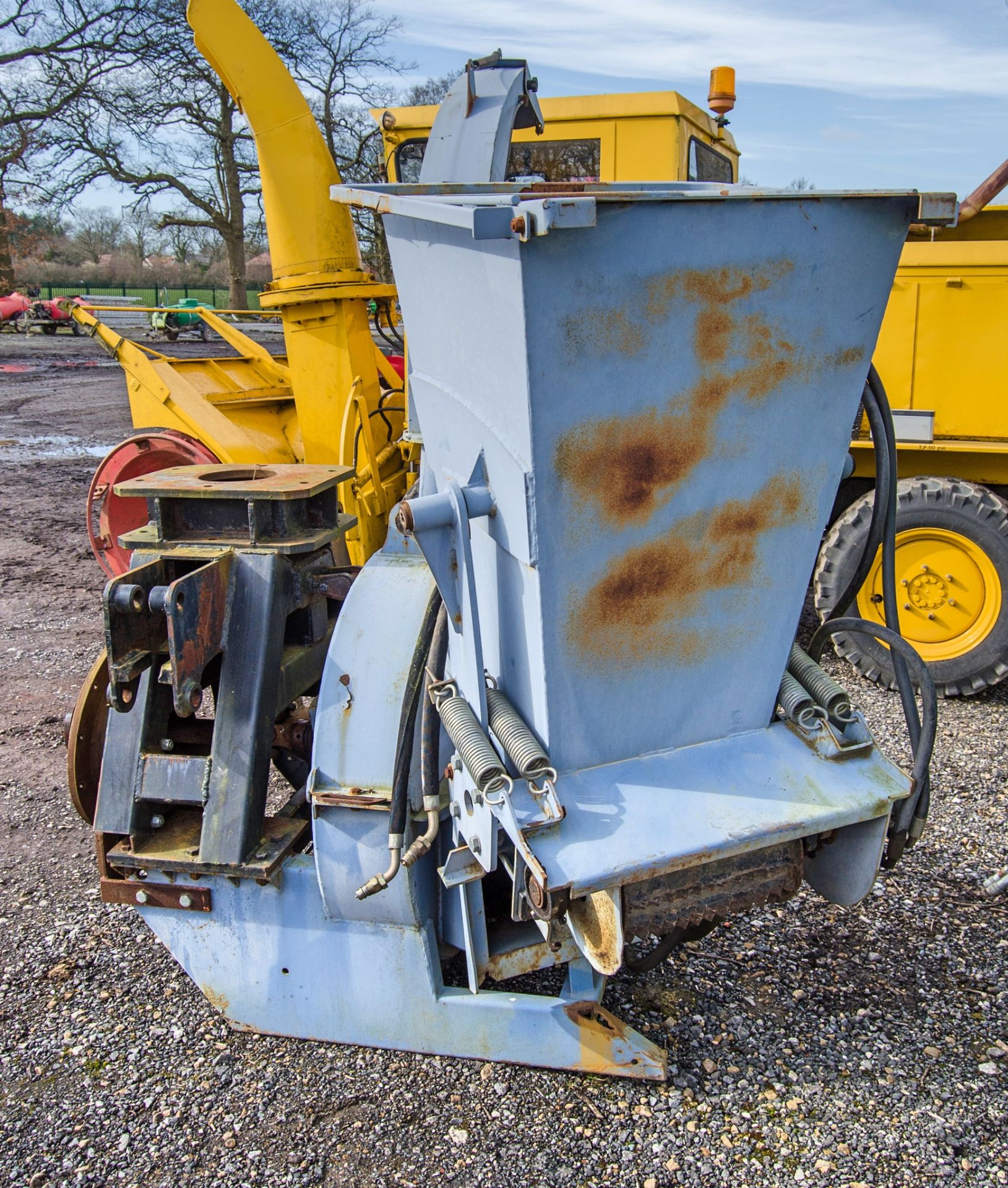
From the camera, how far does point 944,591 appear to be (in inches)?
170

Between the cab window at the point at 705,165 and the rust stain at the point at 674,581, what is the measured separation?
122 inches

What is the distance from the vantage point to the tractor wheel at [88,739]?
2381 millimetres

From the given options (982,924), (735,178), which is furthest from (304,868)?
(735,178)

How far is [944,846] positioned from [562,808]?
194 cm

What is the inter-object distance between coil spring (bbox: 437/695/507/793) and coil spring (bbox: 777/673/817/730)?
1.94ft

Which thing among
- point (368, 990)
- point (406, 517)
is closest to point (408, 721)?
point (406, 517)

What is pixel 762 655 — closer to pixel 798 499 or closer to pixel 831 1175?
pixel 798 499

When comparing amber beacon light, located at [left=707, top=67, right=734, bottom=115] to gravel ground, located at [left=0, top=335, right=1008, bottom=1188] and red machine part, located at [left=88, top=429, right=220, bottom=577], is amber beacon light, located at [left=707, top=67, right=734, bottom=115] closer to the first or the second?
red machine part, located at [left=88, top=429, right=220, bottom=577]

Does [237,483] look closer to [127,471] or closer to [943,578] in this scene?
[127,471]

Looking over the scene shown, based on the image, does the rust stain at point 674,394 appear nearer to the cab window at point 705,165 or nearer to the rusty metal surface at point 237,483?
the rusty metal surface at point 237,483

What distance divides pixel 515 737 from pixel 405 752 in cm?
33

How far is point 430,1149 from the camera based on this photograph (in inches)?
77.9

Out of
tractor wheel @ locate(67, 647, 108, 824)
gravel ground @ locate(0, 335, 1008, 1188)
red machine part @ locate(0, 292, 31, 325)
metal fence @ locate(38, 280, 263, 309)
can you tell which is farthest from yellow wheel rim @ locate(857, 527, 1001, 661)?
metal fence @ locate(38, 280, 263, 309)

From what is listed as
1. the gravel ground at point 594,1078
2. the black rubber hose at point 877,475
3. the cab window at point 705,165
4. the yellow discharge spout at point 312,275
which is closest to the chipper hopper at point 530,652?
the gravel ground at point 594,1078
